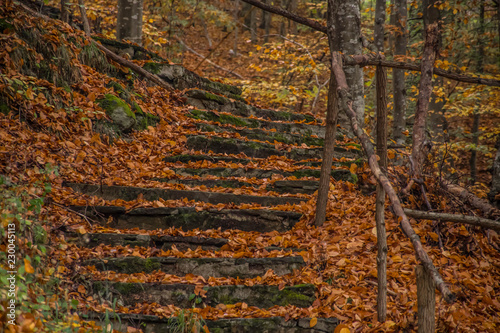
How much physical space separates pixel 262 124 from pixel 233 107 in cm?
94

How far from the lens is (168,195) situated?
4516mm

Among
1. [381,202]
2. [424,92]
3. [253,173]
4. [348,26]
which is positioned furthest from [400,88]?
[381,202]

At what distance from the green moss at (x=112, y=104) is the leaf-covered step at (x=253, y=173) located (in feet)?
4.58

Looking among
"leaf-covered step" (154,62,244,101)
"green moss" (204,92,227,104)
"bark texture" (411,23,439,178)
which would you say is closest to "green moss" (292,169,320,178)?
"bark texture" (411,23,439,178)

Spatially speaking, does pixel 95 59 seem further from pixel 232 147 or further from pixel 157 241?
pixel 157 241

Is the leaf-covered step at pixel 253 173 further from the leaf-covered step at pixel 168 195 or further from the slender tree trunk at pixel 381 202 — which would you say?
the slender tree trunk at pixel 381 202

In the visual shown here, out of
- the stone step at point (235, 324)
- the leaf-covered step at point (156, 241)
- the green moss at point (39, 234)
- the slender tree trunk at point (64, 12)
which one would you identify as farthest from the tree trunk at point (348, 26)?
the green moss at point (39, 234)

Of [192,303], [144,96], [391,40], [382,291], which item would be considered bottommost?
[192,303]

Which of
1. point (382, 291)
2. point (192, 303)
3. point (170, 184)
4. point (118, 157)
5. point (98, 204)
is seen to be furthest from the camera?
point (118, 157)

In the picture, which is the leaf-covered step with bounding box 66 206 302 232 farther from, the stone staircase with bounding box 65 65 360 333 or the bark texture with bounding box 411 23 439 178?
the bark texture with bounding box 411 23 439 178

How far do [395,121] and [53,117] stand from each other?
7.85 m

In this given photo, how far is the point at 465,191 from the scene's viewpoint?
4285 millimetres

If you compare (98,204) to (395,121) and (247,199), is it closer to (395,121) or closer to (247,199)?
(247,199)

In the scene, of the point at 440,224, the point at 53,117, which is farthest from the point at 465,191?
the point at 53,117
